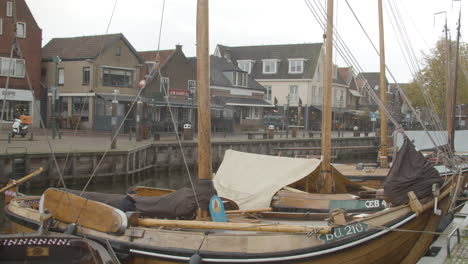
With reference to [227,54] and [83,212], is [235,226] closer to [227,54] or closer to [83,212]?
[83,212]

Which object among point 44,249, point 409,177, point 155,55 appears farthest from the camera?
point 155,55

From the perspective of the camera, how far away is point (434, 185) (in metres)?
8.30

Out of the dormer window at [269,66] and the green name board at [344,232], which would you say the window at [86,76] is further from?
the green name board at [344,232]

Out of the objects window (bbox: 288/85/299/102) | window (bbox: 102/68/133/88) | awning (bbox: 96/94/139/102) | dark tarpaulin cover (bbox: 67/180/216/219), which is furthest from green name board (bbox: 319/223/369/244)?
window (bbox: 288/85/299/102)

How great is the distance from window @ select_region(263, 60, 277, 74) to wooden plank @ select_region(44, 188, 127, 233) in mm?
53545

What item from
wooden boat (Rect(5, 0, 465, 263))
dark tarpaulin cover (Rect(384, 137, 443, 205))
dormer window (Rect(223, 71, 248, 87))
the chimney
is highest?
the chimney

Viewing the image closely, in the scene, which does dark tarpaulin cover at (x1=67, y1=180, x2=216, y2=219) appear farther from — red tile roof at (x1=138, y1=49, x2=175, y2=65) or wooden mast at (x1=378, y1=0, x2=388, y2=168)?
red tile roof at (x1=138, y1=49, x2=175, y2=65)

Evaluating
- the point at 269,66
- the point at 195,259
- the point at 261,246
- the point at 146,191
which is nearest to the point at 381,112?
the point at 146,191

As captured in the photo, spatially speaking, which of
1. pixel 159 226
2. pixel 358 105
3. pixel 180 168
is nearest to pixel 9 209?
pixel 159 226

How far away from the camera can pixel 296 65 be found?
59500mm

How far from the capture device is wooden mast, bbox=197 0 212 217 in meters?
8.44

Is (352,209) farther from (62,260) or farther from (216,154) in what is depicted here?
(216,154)

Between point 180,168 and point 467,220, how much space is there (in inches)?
762

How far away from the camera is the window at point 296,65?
59000 mm
